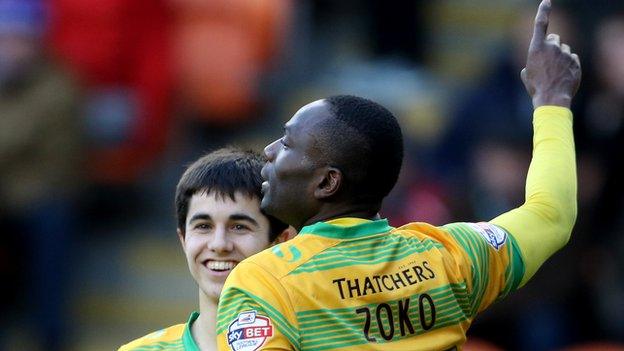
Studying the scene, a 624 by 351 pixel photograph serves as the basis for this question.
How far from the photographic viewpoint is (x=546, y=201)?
13.7ft

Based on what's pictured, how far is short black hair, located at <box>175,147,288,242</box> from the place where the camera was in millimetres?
4812

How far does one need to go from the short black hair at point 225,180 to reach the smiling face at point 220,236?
0.02 m

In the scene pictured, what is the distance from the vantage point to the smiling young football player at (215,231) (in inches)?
186

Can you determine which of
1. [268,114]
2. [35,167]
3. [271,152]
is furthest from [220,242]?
[268,114]

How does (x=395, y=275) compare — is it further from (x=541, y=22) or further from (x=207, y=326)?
(x=207, y=326)

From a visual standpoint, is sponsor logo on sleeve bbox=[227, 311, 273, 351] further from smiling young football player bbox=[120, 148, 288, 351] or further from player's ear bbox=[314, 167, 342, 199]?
smiling young football player bbox=[120, 148, 288, 351]

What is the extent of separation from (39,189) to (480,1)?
3757 mm

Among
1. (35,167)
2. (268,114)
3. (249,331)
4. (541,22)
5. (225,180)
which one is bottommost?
(249,331)

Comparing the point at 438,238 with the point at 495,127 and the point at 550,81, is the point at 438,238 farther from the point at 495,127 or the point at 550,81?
the point at 495,127

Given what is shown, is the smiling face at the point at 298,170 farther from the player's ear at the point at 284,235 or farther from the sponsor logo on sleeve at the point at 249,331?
the player's ear at the point at 284,235

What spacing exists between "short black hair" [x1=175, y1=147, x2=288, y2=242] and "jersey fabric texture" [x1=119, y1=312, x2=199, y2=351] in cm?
34

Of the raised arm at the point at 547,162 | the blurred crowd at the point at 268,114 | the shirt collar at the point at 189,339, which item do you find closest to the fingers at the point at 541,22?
the raised arm at the point at 547,162

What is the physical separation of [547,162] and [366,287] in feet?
2.49

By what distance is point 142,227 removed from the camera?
31.6ft
